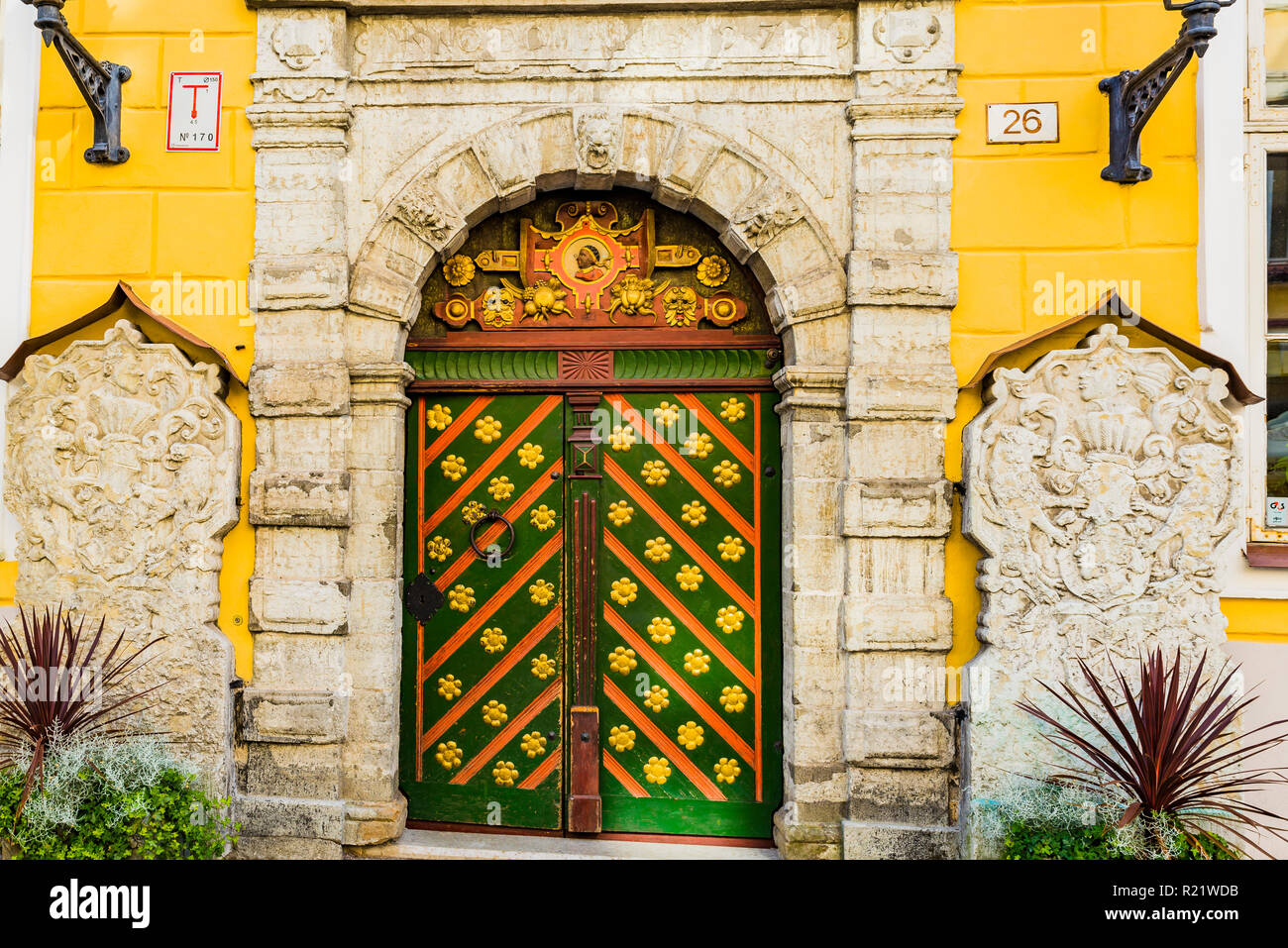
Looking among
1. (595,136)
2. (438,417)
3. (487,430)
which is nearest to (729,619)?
(487,430)

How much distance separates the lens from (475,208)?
3.91m

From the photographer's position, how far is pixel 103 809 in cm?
337

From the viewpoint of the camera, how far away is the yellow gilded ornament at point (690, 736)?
159 inches

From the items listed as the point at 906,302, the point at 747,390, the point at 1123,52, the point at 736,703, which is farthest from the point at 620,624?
the point at 1123,52

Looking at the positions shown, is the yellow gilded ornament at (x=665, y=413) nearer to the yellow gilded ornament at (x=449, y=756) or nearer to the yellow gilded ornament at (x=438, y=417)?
the yellow gilded ornament at (x=438, y=417)

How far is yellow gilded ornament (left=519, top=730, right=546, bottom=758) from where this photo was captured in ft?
13.3

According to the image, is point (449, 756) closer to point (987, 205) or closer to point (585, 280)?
point (585, 280)

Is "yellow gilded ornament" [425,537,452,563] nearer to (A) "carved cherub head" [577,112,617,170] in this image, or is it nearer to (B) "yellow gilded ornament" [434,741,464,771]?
(B) "yellow gilded ornament" [434,741,464,771]

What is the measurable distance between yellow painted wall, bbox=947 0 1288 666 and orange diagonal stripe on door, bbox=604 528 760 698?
37.8 inches

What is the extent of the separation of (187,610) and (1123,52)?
4.89 meters

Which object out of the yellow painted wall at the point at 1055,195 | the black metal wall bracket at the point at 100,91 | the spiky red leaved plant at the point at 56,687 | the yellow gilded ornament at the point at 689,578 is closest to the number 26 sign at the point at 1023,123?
the yellow painted wall at the point at 1055,195

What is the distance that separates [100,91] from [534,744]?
363cm

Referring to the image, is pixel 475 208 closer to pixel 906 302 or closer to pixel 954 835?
→ pixel 906 302

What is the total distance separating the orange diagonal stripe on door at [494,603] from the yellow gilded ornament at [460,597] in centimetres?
6
